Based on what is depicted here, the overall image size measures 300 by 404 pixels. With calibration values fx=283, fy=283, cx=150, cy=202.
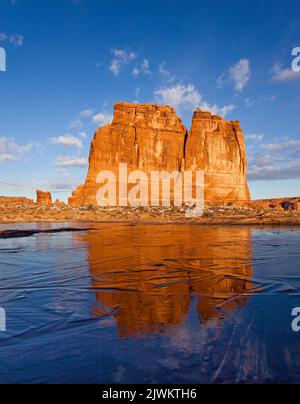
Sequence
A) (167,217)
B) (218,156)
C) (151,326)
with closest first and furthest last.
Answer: (151,326) < (167,217) < (218,156)

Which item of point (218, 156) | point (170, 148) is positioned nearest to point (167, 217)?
point (170, 148)

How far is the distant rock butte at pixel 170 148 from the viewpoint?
6881 cm

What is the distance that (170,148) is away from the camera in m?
71.7

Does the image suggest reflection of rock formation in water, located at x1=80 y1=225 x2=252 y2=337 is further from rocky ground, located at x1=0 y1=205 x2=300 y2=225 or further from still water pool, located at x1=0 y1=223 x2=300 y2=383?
rocky ground, located at x1=0 y1=205 x2=300 y2=225

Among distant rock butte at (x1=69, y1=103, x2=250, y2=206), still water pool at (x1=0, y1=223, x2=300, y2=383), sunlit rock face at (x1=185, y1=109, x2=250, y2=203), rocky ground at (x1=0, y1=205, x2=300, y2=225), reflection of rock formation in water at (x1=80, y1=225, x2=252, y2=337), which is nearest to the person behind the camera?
still water pool at (x1=0, y1=223, x2=300, y2=383)

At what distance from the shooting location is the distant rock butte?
6881 centimetres

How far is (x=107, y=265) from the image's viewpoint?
6.19m

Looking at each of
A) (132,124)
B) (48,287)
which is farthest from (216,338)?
(132,124)

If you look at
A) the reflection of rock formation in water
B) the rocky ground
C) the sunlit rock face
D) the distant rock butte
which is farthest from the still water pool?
the sunlit rock face

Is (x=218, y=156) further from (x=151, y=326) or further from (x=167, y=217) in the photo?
(x=151, y=326)

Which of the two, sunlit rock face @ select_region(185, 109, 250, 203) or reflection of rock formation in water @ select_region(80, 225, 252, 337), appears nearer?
reflection of rock formation in water @ select_region(80, 225, 252, 337)

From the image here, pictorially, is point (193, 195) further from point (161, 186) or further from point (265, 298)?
point (265, 298)

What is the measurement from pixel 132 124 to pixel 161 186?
1726 cm

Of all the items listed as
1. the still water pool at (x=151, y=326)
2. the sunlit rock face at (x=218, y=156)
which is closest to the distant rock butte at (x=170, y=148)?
the sunlit rock face at (x=218, y=156)
